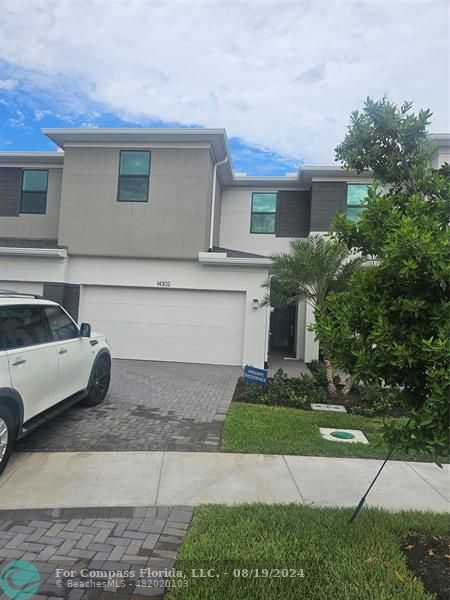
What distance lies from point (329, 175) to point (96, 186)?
7.69 m

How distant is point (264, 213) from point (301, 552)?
13.4 metres

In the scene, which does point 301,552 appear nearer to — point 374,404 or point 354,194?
point 374,404

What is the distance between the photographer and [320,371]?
33.3 ft

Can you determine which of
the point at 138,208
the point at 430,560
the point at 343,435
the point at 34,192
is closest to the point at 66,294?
the point at 138,208

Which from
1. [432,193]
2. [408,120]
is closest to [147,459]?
[432,193]

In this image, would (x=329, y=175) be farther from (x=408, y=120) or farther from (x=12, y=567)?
(x=12, y=567)

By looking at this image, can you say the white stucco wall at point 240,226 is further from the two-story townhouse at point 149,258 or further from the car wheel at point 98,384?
the car wheel at point 98,384

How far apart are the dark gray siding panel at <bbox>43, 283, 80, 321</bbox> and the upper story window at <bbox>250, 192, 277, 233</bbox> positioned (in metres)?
6.75

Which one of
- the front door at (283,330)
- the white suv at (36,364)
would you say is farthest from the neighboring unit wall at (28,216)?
the white suv at (36,364)

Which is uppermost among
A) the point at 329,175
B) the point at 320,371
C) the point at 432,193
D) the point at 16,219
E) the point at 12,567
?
the point at 329,175

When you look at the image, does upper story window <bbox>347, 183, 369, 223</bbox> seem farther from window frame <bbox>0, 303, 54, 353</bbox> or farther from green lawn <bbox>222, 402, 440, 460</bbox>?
window frame <bbox>0, 303, 54, 353</bbox>

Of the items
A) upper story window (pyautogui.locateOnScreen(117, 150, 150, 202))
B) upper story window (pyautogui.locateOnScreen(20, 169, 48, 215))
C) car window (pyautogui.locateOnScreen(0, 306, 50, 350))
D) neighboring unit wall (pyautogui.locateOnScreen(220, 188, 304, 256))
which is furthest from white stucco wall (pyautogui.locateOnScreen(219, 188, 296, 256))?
car window (pyautogui.locateOnScreen(0, 306, 50, 350))

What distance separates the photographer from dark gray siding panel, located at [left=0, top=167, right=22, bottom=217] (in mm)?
14969

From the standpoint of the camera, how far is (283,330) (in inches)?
655
